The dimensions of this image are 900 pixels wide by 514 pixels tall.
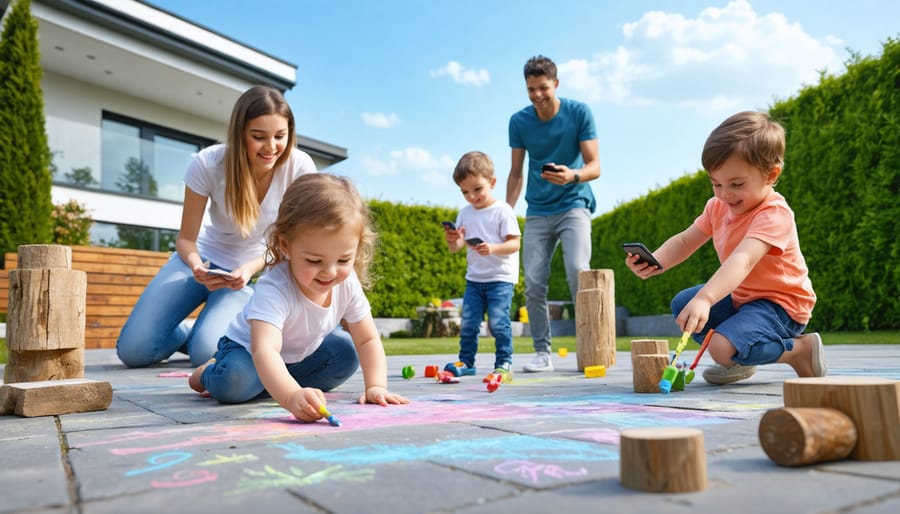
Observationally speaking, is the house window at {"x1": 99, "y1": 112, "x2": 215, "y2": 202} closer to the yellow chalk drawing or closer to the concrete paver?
the concrete paver

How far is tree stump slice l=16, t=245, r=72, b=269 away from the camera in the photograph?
309 cm

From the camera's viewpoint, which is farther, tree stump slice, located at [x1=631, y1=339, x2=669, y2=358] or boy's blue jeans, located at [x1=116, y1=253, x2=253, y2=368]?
boy's blue jeans, located at [x1=116, y1=253, x2=253, y2=368]

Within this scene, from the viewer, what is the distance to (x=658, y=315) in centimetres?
1280

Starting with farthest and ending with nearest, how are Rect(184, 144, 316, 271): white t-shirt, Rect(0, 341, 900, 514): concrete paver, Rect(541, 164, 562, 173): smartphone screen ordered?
Rect(541, 164, 562, 173): smartphone screen < Rect(184, 144, 316, 271): white t-shirt < Rect(0, 341, 900, 514): concrete paver

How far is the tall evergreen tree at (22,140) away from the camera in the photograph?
31.9 feet

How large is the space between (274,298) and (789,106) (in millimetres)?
8864

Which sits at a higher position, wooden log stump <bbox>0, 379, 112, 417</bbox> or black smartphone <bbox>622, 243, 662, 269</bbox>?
black smartphone <bbox>622, 243, 662, 269</bbox>

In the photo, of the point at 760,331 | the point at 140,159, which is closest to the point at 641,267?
the point at 760,331

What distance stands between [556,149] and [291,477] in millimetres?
3806

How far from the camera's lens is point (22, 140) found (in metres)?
9.98

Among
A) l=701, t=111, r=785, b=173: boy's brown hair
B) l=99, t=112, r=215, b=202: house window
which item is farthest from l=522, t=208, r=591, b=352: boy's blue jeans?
l=99, t=112, r=215, b=202: house window

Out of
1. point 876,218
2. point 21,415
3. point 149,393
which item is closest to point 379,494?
point 21,415

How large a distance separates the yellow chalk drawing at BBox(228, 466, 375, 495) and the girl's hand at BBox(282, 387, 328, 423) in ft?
2.13

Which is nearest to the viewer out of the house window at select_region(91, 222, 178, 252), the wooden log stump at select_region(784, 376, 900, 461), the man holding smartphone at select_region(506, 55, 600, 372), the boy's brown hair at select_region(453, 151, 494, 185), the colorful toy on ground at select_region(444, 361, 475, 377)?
the wooden log stump at select_region(784, 376, 900, 461)
